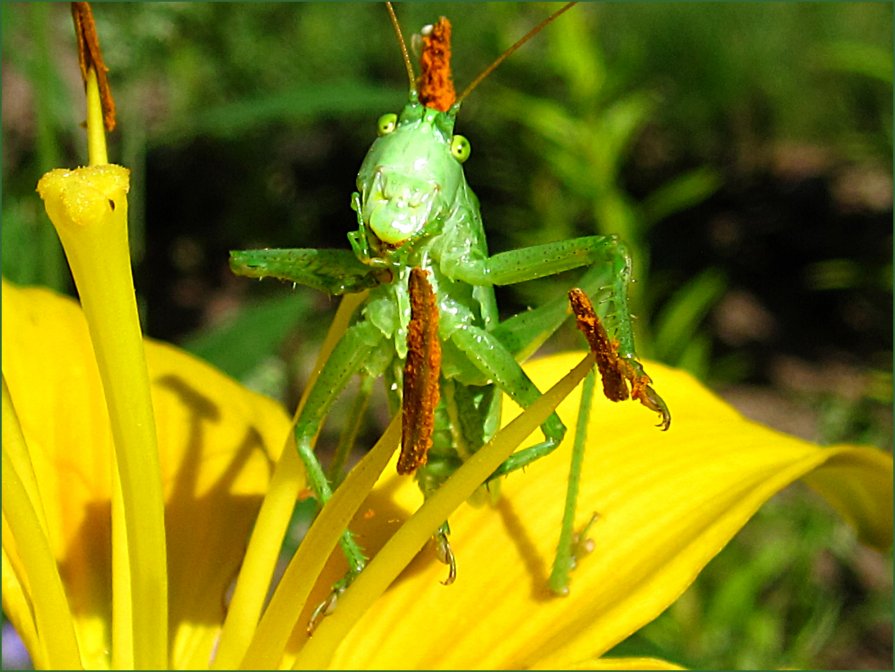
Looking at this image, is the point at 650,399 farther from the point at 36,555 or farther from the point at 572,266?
the point at 36,555

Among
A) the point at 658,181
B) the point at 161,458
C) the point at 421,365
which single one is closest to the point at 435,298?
the point at 421,365

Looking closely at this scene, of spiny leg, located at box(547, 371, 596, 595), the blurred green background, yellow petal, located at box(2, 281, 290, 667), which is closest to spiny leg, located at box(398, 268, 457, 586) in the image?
spiny leg, located at box(547, 371, 596, 595)

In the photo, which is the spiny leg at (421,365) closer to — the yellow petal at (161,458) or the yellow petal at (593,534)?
the yellow petal at (593,534)

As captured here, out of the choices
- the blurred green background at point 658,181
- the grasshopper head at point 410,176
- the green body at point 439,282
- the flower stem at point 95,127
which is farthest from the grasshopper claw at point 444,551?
the blurred green background at point 658,181

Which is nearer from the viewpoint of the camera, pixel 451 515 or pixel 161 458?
pixel 451 515

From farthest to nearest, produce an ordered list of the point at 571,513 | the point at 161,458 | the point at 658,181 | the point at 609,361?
1. the point at 658,181
2. the point at 161,458
3. the point at 571,513
4. the point at 609,361

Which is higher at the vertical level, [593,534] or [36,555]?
[36,555]

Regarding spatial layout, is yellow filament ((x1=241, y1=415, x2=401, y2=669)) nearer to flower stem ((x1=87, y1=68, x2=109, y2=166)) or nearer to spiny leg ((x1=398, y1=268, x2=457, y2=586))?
spiny leg ((x1=398, y1=268, x2=457, y2=586))
